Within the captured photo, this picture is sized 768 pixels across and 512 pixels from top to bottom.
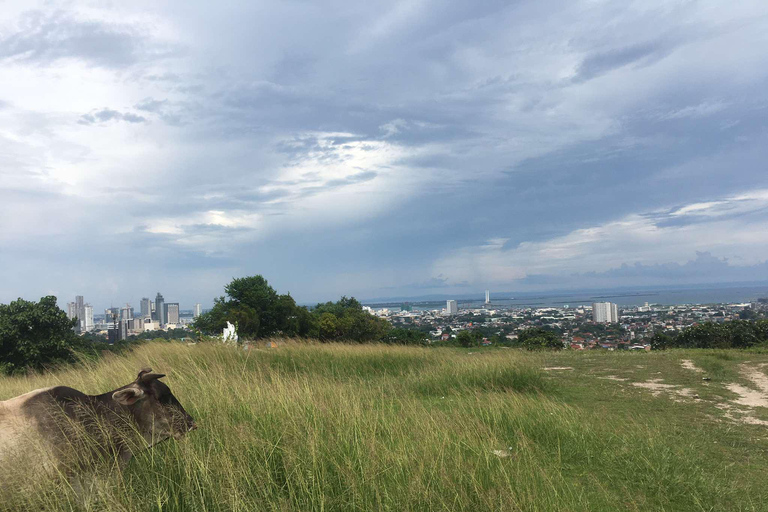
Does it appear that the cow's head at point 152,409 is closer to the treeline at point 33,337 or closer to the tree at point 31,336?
the treeline at point 33,337

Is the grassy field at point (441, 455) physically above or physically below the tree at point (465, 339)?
above

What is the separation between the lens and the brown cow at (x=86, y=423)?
122 inches

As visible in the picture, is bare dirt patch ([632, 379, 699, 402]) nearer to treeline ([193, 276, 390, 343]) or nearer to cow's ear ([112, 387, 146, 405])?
cow's ear ([112, 387, 146, 405])

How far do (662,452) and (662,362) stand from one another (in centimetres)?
893

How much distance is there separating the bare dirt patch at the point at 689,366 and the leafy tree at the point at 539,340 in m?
6.10

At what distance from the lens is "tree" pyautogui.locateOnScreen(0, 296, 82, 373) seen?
14180mm

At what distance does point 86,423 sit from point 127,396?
32 cm

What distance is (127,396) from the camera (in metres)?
3.55

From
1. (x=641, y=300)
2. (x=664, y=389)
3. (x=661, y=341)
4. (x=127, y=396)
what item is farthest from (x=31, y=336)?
(x=641, y=300)

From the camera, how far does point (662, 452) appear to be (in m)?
5.00

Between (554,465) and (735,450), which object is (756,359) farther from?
(554,465)

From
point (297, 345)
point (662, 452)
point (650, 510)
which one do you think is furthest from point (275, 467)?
point (297, 345)

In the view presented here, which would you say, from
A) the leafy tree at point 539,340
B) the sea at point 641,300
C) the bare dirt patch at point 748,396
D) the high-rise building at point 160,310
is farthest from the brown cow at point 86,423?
the sea at point 641,300

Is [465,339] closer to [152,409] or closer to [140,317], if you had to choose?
[152,409]
